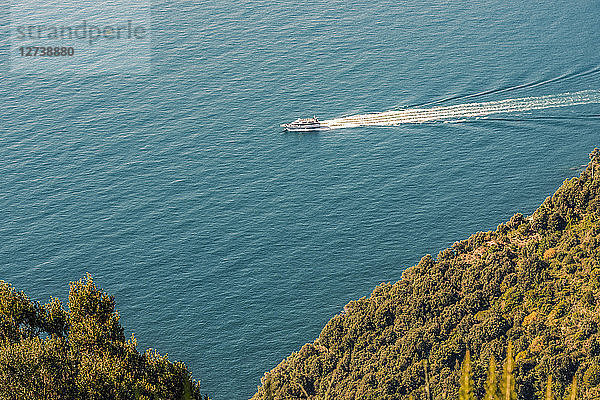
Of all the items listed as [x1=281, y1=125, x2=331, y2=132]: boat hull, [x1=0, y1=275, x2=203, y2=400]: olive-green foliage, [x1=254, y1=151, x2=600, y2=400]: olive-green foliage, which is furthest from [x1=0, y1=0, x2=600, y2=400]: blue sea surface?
[x1=0, y1=275, x2=203, y2=400]: olive-green foliage

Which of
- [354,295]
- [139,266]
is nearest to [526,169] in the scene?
[354,295]

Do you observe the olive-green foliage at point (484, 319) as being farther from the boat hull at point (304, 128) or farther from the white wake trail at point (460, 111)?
the white wake trail at point (460, 111)

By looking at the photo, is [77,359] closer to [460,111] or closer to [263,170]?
[263,170]

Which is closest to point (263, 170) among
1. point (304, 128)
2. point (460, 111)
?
point (304, 128)

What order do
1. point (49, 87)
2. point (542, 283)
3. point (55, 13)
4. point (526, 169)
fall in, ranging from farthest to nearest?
point (55, 13) → point (49, 87) → point (526, 169) → point (542, 283)

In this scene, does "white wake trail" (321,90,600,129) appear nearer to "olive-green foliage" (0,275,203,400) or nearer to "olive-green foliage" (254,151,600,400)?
"olive-green foliage" (254,151,600,400)

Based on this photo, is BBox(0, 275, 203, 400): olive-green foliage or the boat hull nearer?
BBox(0, 275, 203, 400): olive-green foliage

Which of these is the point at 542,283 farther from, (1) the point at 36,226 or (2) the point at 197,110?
(2) the point at 197,110
